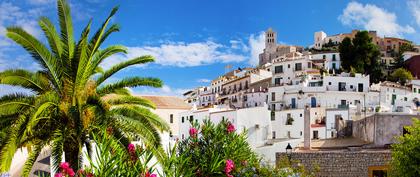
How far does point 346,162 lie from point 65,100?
1323cm

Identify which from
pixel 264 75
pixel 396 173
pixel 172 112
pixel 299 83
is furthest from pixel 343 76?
pixel 396 173

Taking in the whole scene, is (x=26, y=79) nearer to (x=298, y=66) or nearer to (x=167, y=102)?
(x=167, y=102)

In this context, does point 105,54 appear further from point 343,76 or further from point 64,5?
point 343,76

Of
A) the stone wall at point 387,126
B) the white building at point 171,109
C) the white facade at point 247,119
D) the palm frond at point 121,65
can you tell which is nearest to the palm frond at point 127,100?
the palm frond at point 121,65

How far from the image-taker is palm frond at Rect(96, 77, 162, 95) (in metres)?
13.5

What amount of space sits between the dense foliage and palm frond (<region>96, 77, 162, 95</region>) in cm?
5778

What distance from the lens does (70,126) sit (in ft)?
40.4

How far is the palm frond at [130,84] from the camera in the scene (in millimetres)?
13516

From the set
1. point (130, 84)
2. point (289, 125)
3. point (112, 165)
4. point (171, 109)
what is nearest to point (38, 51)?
point (130, 84)

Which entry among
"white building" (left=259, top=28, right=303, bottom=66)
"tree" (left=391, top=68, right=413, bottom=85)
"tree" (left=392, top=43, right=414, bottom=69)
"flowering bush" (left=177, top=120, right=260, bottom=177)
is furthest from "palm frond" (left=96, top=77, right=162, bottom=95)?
"white building" (left=259, top=28, right=303, bottom=66)

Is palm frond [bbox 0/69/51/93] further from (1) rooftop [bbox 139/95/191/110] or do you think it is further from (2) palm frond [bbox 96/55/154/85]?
(1) rooftop [bbox 139/95/191/110]

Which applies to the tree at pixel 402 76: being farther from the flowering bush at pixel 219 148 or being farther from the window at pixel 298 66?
the flowering bush at pixel 219 148

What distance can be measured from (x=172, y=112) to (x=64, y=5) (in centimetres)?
3239

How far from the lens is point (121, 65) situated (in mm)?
13344
